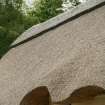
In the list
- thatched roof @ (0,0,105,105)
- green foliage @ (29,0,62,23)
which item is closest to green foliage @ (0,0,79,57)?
green foliage @ (29,0,62,23)

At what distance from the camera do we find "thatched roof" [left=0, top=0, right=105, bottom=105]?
4262 millimetres

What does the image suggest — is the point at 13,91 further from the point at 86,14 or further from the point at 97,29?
the point at 86,14

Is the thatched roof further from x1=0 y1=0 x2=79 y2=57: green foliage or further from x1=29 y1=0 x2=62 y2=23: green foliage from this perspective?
x1=29 y1=0 x2=62 y2=23: green foliage

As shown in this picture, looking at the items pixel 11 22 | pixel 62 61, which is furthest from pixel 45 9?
pixel 62 61

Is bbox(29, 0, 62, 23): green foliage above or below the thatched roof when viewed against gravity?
below

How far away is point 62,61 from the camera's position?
5.21m

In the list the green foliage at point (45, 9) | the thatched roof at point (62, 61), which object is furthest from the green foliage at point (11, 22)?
the thatched roof at point (62, 61)

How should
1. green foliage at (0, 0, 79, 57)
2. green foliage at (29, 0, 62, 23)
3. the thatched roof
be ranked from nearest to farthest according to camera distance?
the thatched roof, green foliage at (0, 0, 79, 57), green foliage at (29, 0, 62, 23)

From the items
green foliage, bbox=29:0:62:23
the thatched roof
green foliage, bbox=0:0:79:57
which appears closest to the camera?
the thatched roof

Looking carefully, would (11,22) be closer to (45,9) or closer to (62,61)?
(45,9)

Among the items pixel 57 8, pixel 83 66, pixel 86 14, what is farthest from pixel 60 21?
pixel 57 8

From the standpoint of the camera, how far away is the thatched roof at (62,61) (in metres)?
4.26

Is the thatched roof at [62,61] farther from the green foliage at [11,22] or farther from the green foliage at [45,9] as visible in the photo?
the green foliage at [45,9]

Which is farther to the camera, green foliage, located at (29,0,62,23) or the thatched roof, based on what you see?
green foliage, located at (29,0,62,23)
